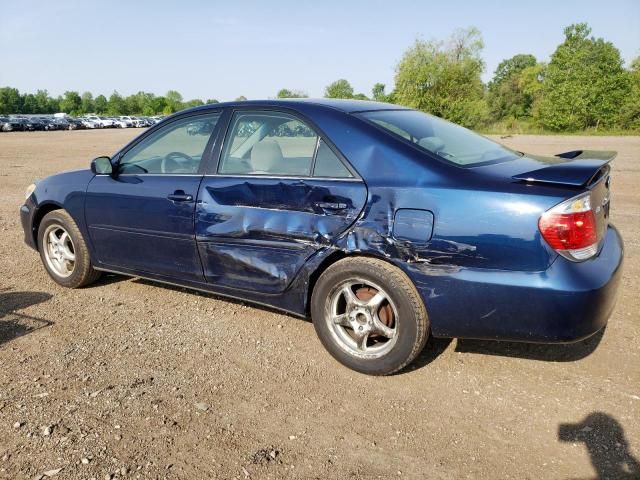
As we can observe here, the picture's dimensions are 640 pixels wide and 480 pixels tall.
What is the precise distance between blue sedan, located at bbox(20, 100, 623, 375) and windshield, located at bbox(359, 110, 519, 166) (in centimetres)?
2

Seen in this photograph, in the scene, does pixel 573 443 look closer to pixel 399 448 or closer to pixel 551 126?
pixel 399 448

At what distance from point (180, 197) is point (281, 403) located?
5.51 ft

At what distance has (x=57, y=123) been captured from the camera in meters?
59.2

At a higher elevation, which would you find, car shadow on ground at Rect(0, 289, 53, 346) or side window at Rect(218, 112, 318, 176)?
side window at Rect(218, 112, 318, 176)

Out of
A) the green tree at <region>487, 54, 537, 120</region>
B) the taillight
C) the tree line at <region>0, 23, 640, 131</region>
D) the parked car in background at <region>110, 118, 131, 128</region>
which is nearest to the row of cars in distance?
the parked car in background at <region>110, 118, 131, 128</region>

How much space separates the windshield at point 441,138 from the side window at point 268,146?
44 centimetres

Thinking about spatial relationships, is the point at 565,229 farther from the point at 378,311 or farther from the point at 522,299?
the point at 378,311

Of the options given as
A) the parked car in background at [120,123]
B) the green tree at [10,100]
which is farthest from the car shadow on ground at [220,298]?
the green tree at [10,100]

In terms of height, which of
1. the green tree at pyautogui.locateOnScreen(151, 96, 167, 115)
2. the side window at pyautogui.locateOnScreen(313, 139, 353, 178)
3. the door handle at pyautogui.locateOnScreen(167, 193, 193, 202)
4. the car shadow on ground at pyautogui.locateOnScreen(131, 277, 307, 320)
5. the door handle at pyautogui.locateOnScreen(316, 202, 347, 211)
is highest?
the green tree at pyautogui.locateOnScreen(151, 96, 167, 115)

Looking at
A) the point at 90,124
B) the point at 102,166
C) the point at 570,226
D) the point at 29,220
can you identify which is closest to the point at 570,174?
the point at 570,226

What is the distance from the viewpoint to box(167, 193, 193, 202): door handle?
12.2ft

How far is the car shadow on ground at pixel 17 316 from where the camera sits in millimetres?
3842

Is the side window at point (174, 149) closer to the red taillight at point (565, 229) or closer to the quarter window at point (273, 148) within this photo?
the quarter window at point (273, 148)

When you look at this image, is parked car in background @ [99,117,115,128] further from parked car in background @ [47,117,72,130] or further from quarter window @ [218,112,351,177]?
quarter window @ [218,112,351,177]
